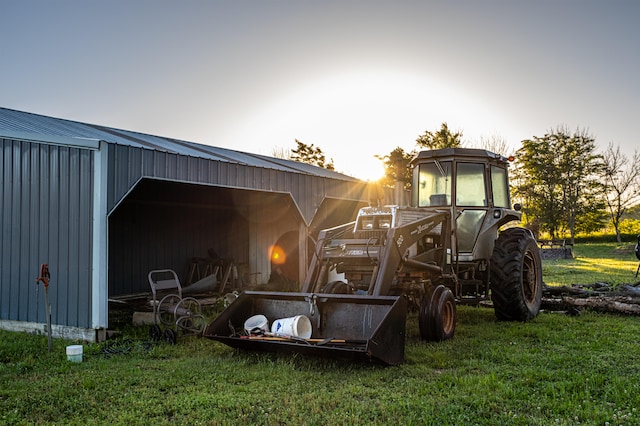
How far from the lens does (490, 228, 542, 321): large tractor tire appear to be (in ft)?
24.5

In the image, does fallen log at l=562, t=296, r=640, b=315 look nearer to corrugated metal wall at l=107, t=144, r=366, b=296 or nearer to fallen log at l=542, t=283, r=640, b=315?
fallen log at l=542, t=283, r=640, b=315

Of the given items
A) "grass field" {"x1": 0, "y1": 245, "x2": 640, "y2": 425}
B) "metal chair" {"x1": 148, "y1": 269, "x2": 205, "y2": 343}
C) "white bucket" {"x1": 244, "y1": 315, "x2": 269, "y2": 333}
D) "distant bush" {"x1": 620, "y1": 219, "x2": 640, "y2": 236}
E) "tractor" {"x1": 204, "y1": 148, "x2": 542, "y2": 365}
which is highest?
"distant bush" {"x1": 620, "y1": 219, "x2": 640, "y2": 236}

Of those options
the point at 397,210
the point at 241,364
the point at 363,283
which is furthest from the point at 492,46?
the point at 241,364

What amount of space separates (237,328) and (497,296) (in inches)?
146

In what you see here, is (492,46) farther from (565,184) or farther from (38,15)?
(565,184)

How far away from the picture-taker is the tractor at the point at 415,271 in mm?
5402

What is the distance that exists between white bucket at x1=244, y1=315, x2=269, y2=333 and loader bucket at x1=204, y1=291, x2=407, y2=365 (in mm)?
70

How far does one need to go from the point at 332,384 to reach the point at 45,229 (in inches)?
194

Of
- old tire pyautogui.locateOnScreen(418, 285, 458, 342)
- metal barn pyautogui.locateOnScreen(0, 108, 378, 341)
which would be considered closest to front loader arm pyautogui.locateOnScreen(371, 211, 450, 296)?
old tire pyautogui.locateOnScreen(418, 285, 458, 342)

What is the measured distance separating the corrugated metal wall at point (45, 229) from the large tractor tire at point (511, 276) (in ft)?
17.7

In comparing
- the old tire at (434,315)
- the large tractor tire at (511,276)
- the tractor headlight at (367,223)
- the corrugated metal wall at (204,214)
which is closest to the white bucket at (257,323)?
the old tire at (434,315)

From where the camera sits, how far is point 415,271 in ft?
22.3

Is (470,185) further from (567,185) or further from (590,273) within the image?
(567,185)

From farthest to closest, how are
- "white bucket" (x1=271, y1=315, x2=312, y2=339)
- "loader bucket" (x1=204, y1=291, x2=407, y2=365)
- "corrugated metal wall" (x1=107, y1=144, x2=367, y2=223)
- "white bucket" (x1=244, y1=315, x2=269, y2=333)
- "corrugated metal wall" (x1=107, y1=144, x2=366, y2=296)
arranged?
"corrugated metal wall" (x1=107, y1=144, x2=366, y2=296) < "corrugated metal wall" (x1=107, y1=144, x2=367, y2=223) < "white bucket" (x1=244, y1=315, x2=269, y2=333) < "white bucket" (x1=271, y1=315, x2=312, y2=339) < "loader bucket" (x1=204, y1=291, x2=407, y2=365)
